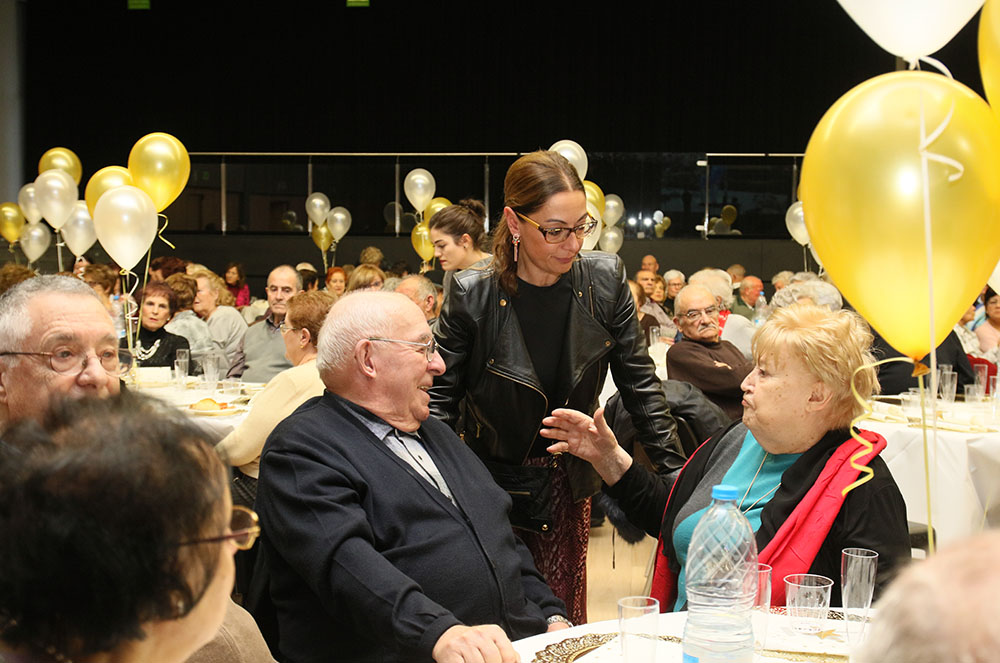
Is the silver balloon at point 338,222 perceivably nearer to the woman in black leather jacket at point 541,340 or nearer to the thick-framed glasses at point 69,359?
the woman in black leather jacket at point 541,340

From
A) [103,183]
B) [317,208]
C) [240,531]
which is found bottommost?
[240,531]

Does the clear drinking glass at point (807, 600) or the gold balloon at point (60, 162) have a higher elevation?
the gold balloon at point (60, 162)

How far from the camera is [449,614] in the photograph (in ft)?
6.15

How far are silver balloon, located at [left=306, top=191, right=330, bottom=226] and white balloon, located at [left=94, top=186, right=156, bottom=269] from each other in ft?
29.9

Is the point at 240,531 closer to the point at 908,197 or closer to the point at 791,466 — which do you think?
the point at 908,197

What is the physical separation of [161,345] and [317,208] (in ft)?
29.6

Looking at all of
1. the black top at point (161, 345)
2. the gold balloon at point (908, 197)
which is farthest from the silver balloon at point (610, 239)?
the gold balloon at point (908, 197)

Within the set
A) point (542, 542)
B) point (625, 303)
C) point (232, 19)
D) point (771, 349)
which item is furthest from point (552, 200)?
point (232, 19)

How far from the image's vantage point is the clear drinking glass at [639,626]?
1.44 meters

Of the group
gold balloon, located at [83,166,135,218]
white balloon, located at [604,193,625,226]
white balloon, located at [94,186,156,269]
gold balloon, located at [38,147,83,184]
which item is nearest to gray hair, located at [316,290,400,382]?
white balloon, located at [94,186,156,269]

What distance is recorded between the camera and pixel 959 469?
3.82 m

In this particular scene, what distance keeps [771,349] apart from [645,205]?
12558 mm

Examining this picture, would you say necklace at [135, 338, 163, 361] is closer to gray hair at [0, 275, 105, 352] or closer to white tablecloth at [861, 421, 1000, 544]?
gray hair at [0, 275, 105, 352]

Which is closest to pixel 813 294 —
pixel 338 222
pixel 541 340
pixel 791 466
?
pixel 541 340
